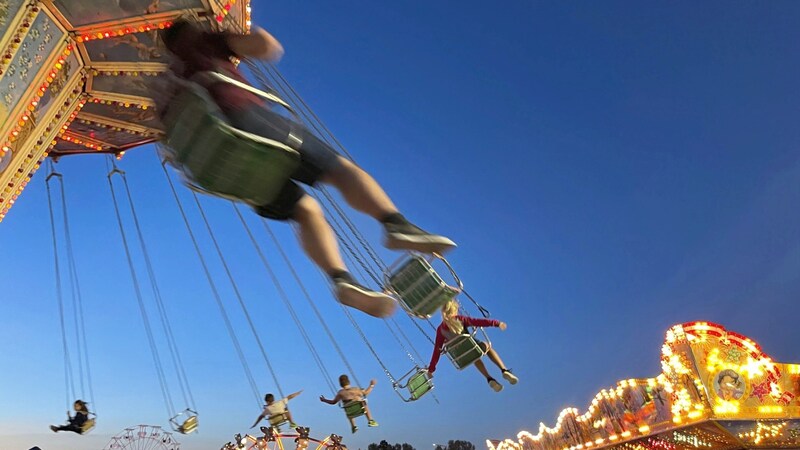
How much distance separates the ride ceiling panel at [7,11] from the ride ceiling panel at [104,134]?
2.06 metres

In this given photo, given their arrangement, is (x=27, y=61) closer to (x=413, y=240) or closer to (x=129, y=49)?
(x=129, y=49)

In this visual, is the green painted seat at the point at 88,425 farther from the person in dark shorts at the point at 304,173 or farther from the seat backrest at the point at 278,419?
the person in dark shorts at the point at 304,173

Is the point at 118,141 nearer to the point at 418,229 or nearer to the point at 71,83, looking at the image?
the point at 71,83

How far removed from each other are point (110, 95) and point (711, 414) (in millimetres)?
8489

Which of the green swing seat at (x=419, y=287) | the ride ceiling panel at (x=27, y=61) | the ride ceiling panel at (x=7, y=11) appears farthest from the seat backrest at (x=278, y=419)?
the green swing seat at (x=419, y=287)

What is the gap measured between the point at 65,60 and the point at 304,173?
4.06m

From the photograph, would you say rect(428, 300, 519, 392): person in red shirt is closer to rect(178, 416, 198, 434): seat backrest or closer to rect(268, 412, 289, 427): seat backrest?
rect(268, 412, 289, 427): seat backrest

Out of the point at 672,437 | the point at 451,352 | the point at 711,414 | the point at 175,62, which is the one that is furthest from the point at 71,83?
the point at 672,437

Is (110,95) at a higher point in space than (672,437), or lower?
higher

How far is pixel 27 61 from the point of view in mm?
4660

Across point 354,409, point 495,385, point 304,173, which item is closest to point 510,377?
point 495,385

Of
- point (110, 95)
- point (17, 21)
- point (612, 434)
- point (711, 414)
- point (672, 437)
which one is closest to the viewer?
point (17, 21)

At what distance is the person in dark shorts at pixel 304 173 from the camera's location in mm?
1994

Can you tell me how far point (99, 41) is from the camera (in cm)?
529
